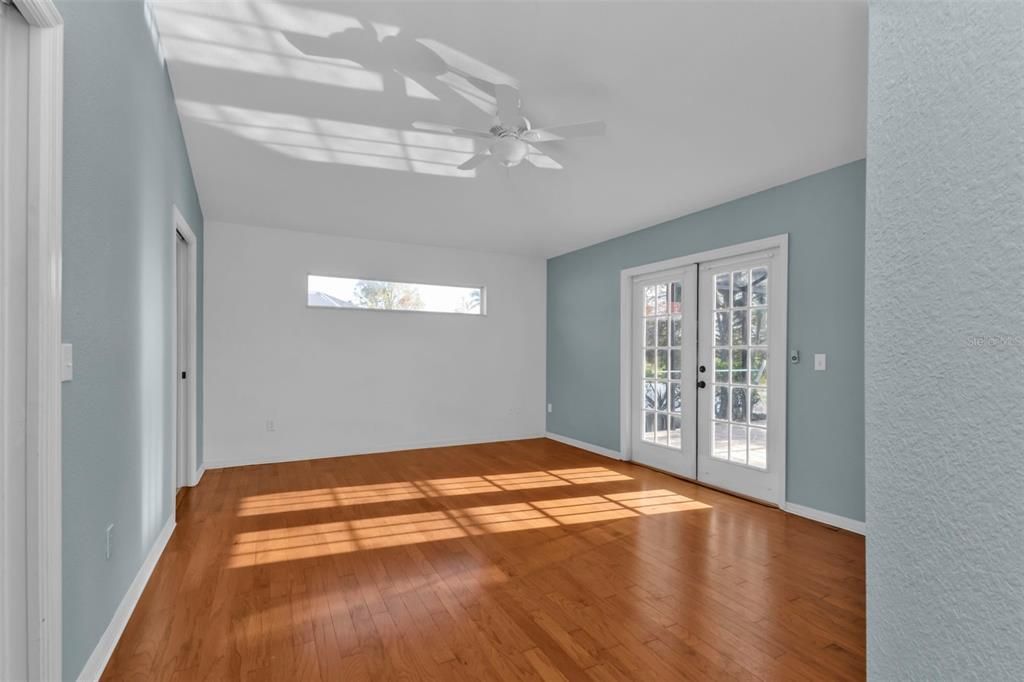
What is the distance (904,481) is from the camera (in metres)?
0.52

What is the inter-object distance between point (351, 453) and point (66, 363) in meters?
4.18

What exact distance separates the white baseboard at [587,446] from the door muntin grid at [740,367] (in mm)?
1299

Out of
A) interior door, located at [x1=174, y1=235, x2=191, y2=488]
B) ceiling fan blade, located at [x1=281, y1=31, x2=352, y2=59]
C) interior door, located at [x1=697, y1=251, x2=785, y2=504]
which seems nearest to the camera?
ceiling fan blade, located at [x1=281, y1=31, x2=352, y2=59]

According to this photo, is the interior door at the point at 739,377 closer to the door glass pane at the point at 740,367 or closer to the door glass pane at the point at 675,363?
the door glass pane at the point at 740,367

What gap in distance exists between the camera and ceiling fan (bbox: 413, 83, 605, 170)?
99.9 inches

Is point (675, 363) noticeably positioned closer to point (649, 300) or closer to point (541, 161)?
point (649, 300)

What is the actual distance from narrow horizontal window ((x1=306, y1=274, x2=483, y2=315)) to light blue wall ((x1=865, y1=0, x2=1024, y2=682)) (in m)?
5.47

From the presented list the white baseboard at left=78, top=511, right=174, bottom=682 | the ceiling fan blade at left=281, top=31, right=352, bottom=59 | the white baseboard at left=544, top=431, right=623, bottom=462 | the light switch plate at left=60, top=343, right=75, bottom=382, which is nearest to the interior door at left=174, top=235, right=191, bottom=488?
the white baseboard at left=78, top=511, right=174, bottom=682

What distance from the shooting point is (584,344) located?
605cm

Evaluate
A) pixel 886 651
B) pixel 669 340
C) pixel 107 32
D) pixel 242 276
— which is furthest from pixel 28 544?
pixel 669 340

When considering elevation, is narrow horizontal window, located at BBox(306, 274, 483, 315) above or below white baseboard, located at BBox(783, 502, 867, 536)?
above

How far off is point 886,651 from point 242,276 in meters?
5.55

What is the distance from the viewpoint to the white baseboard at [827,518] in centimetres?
328

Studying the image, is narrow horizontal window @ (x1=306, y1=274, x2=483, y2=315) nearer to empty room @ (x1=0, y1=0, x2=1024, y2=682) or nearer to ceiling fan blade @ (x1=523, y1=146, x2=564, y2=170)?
empty room @ (x1=0, y1=0, x2=1024, y2=682)
